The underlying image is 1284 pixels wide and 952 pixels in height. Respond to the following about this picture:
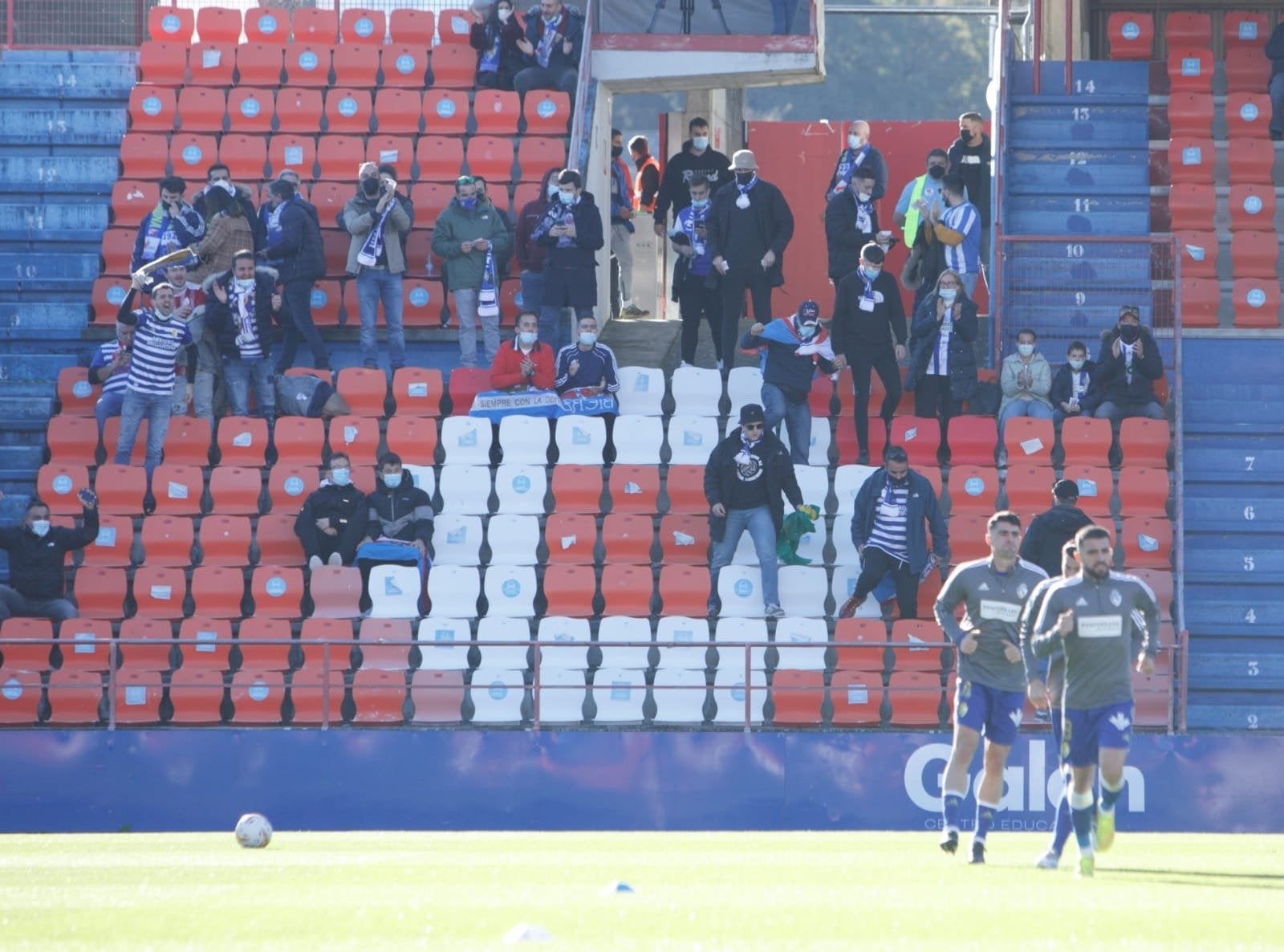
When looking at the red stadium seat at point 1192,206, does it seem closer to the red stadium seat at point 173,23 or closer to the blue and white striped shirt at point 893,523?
the blue and white striped shirt at point 893,523

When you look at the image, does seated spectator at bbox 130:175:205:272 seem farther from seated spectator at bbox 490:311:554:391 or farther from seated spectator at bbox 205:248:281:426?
seated spectator at bbox 490:311:554:391

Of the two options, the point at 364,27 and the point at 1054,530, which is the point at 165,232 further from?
the point at 1054,530

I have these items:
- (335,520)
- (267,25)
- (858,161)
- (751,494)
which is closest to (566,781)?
(751,494)

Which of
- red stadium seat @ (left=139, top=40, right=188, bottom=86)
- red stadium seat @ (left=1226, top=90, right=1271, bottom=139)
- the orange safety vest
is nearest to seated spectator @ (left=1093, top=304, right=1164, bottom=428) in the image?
red stadium seat @ (left=1226, top=90, right=1271, bottom=139)

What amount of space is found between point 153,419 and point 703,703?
220 inches

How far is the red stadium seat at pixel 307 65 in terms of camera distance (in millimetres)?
22719

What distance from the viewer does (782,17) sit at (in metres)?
22.5

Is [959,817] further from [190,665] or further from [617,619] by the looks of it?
[190,665]

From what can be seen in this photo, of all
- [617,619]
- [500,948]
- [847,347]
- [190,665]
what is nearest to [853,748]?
[617,619]

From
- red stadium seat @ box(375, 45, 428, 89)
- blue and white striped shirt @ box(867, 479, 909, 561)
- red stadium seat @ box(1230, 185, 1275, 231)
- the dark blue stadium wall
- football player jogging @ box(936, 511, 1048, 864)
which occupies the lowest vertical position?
the dark blue stadium wall

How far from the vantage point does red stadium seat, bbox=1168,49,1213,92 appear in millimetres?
22453

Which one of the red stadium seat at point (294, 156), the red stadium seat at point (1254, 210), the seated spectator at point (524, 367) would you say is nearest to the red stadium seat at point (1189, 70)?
the red stadium seat at point (1254, 210)

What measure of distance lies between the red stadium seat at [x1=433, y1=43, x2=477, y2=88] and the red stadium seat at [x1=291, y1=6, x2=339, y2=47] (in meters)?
1.31

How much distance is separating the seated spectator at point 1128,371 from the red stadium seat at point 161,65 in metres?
10.3
